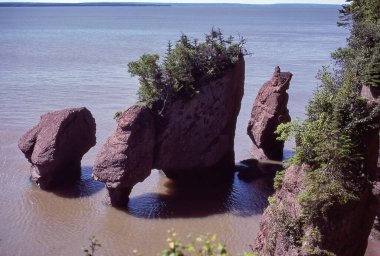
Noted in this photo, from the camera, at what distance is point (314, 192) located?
13.5m

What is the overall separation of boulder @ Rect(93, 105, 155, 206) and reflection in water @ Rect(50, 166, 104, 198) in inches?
99.6

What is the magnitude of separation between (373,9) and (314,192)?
19.3m

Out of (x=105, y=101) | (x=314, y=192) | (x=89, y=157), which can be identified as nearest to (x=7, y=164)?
(x=89, y=157)

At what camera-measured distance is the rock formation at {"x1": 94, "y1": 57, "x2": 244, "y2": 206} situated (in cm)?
2305

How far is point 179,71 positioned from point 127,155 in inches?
212

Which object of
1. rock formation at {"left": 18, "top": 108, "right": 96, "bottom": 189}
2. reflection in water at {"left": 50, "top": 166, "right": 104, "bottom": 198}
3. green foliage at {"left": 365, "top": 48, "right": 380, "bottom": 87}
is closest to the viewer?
green foliage at {"left": 365, "top": 48, "right": 380, "bottom": 87}

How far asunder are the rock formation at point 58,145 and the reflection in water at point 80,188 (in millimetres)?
512

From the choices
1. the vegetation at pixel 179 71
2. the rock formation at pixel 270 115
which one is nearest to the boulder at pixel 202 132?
the vegetation at pixel 179 71

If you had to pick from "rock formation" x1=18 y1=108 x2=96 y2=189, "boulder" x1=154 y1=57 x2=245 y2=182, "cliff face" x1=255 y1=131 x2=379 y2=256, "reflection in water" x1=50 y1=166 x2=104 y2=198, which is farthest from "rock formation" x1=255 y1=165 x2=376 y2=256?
"rock formation" x1=18 y1=108 x2=96 y2=189

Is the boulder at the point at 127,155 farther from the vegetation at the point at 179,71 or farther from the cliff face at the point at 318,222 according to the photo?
the cliff face at the point at 318,222

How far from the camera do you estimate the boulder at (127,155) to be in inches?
900

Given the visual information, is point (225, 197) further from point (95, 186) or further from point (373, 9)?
point (373, 9)

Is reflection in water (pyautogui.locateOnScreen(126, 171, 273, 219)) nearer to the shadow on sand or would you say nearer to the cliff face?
the shadow on sand

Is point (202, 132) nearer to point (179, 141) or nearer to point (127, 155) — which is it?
point (179, 141)
